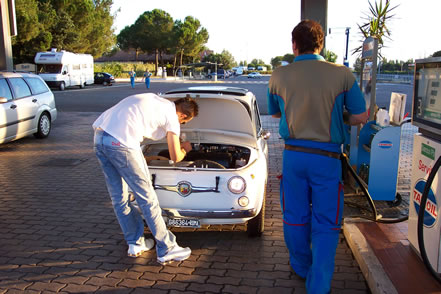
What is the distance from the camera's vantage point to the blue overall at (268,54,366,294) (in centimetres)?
323

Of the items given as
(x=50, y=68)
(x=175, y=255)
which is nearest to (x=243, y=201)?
(x=175, y=255)

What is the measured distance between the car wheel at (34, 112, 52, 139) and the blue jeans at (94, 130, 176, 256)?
27.0ft

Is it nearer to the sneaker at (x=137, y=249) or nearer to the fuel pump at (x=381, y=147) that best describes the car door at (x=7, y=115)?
the sneaker at (x=137, y=249)

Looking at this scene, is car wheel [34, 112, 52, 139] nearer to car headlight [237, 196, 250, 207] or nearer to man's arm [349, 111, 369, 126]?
car headlight [237, 196, 250, 207]

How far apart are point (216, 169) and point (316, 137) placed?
1447 millimetres

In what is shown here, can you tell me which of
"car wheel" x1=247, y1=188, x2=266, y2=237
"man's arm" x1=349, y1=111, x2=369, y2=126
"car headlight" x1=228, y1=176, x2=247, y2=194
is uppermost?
"man's arm" x1=349, y1=111, x2=369, y2=126

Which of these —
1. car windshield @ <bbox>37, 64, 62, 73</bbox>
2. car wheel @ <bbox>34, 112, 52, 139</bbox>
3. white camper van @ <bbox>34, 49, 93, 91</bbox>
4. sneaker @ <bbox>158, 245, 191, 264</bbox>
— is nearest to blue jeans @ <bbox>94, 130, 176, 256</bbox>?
sneaker @ <bbox>158, 245, 191, 264</bbox>

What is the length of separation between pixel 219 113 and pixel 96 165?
4.09 m

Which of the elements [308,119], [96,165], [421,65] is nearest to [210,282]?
[308,119]

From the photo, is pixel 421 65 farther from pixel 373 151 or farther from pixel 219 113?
pixel 219 113

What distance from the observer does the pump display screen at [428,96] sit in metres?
3.49

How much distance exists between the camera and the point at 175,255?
4277 millimetres

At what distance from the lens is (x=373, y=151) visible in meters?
5.52

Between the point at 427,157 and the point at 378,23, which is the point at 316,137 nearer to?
the point at 427,157
